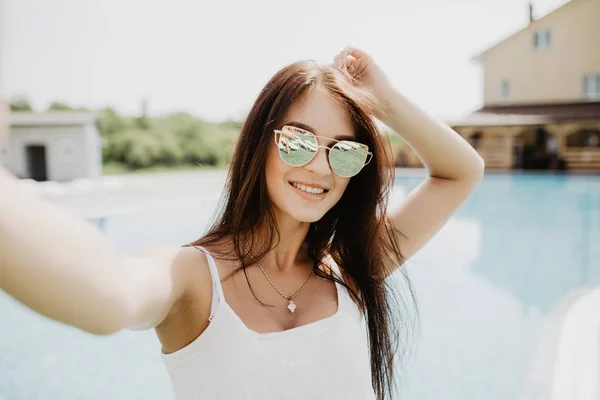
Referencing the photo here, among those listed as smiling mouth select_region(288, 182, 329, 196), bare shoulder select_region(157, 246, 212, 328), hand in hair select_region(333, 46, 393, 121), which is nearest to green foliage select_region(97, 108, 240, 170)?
hand in hair select_region(333, 46, 393, 121)

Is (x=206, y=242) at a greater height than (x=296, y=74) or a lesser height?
lesser

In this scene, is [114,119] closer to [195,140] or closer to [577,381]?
[195,140]

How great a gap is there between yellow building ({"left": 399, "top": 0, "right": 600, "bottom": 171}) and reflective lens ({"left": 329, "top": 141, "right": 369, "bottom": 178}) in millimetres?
21270

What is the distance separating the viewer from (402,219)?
68.6 inches

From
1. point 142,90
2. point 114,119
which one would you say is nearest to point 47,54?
point 142,90

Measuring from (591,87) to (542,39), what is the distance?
3.12 metres

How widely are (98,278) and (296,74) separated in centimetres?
90

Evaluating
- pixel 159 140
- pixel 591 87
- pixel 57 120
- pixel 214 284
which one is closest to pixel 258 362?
pixel 214 284

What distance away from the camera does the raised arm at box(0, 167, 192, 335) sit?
0.55 metres

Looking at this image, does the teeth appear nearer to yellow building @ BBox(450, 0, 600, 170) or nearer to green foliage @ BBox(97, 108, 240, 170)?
yellow building @ BBox(450, 0, 600, 170)

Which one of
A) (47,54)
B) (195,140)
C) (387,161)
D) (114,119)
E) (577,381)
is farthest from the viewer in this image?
(47,54)

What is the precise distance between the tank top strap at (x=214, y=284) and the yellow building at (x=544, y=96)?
21514mm

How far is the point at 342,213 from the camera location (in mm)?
1677

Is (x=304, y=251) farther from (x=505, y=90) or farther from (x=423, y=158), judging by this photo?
(x=505, y=90)
